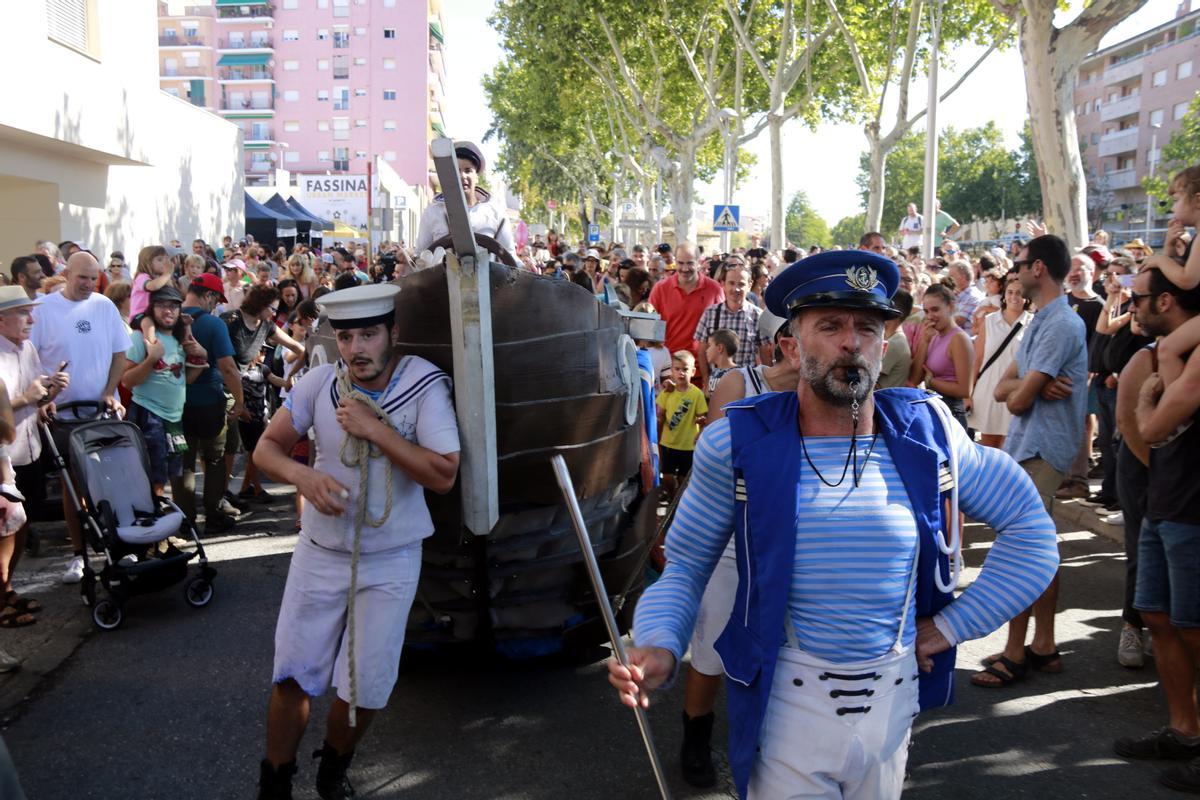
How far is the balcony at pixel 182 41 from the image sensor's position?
93062 mm

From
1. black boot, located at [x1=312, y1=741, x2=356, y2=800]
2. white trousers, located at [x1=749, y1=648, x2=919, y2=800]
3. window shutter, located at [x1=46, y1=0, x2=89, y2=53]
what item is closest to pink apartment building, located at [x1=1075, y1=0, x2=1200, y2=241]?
window shutter, located at [x1=46, y1=0, x2=89, y2=53]

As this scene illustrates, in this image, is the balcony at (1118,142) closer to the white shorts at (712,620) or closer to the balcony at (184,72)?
the balcony at (184,72)

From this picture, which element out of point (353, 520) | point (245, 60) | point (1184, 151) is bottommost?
point (353, 520)

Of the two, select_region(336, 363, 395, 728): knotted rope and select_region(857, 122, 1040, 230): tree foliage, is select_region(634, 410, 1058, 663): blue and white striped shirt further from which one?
select_region(857, 122, 1040, 230): tree foliage

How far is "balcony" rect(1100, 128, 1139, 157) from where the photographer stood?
7006 cm

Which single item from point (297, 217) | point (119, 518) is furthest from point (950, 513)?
point (297, 217)

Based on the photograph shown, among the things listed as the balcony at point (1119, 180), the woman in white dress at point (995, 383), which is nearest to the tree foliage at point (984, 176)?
the balcony at point (1119, 180)

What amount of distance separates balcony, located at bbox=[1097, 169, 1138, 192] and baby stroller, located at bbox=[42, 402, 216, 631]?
76.2m

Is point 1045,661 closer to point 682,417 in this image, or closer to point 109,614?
point 682,417

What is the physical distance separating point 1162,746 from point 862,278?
3154 millimetres

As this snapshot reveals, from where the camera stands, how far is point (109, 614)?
596cm

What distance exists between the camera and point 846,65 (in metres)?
32.2

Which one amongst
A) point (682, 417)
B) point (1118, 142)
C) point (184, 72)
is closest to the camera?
point (682, 417)

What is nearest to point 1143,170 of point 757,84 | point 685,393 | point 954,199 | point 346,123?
point 954,199
